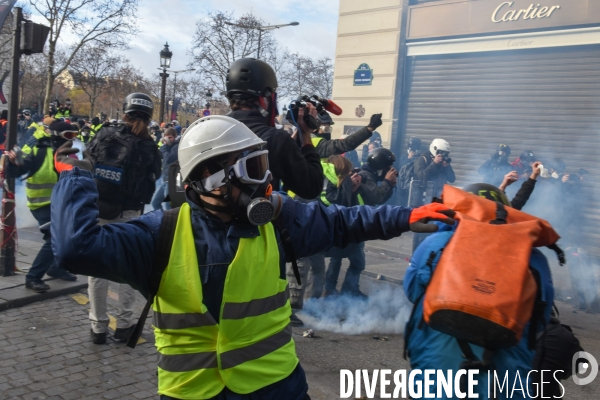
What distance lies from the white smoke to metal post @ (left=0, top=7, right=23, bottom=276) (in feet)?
10.6

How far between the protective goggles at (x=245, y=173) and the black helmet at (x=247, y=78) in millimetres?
1521

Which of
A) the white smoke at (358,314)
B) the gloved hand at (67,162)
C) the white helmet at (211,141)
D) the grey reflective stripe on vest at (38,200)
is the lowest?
the white smoke at (358,314)

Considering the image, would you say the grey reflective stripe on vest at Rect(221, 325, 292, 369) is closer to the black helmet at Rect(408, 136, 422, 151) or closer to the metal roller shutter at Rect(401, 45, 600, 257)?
the metal roller shutter at Rect(401, 45, 600, 257)

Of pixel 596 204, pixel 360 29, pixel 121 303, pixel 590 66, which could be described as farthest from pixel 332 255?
pixel 360 29

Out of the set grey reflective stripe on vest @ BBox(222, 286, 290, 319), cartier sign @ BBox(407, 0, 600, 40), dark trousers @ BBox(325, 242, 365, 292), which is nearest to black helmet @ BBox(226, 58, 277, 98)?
grey reflective stripe on vest @ BBox(222, 286, 290, 319)

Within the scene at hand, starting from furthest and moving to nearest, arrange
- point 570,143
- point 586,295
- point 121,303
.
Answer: point 570,143 < point 586,295 < point 121,303

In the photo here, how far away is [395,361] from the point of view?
4871 millimetres

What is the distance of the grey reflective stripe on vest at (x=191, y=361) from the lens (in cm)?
199

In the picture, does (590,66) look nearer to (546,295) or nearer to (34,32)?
(34,32)

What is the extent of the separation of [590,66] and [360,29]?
6.80 meters

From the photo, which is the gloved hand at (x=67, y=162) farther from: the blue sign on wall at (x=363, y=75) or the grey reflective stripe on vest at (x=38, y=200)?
the blue sign on wall at (x=363, y=75)

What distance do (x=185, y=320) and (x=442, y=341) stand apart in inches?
40.9

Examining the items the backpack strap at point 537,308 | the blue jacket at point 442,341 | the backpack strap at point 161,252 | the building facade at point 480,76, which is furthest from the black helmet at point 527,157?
the backpack strap at point 161,252

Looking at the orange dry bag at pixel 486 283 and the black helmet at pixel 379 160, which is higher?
the black helmet at pixel 379 160
